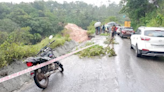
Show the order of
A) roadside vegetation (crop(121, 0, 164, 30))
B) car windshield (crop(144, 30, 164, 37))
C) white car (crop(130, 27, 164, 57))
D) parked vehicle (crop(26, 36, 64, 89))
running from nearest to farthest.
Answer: parked vehicle (crop(26, 36, 64, 89)), white car (crop(130, 27, 164, 57)), car windshield (crop(144, 30, 164, 37)), roadside vegetation (crop(121, 0, 164, 30))

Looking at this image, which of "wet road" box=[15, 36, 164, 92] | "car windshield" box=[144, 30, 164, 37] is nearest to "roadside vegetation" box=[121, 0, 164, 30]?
"car windshield" box=[144, 30, 164, 37]

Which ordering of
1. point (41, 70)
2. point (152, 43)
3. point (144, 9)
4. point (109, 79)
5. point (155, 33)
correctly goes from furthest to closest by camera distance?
point (144, 9), point (155, 33), point (152, 43), point (109, 79), point (41, 70)

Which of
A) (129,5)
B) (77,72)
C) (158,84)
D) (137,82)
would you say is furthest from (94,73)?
(129,5)

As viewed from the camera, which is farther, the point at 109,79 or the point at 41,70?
the point at 109,79

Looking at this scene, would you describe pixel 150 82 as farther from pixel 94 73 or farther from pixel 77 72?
pixel 77 72

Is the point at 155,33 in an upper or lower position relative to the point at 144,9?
lower

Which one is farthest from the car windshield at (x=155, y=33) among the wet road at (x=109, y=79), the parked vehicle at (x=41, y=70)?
the parked vehicle at (x=41, y=70)

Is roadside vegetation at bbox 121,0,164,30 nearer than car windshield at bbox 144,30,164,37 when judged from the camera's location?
No

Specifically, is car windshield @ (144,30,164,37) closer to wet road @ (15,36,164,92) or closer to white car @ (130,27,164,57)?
white car @ (130,27,164,57)

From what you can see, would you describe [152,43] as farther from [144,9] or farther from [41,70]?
[144,9]

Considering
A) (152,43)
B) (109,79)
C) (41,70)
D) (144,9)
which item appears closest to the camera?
(41,70)

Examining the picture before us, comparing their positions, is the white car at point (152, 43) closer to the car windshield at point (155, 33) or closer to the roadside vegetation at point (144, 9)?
the car windshield at point (155, 33)

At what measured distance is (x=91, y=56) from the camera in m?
9.49

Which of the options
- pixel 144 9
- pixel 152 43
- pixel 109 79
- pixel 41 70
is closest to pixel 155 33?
pixel 152 43
